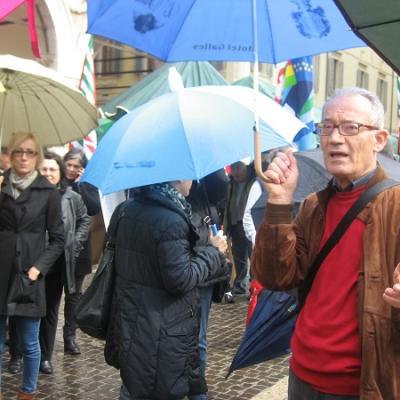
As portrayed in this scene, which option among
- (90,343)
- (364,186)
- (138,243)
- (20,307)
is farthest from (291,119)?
(90,343)

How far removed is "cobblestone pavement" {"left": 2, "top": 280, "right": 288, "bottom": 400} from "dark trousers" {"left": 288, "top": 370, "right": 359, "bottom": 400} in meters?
2.29

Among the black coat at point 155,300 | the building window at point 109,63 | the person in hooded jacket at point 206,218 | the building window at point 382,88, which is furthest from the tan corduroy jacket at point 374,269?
the building window at point 382,88

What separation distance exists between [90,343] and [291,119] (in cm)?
323

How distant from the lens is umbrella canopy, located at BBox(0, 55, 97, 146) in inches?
183

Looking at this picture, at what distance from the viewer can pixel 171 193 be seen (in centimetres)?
347

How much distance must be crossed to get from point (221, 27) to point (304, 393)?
1.90 metres

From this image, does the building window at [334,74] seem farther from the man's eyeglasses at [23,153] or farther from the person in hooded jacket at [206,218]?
the man's eyeglasses at [23,153]

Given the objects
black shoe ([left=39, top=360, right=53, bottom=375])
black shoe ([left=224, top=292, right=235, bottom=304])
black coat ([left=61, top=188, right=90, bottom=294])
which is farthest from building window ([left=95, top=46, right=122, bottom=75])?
black shoe ([left=39, top=360, right=53, bottom=375])

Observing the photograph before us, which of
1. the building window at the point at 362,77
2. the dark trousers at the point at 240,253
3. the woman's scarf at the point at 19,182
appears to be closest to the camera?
the woman's scarf at the point at 19,182

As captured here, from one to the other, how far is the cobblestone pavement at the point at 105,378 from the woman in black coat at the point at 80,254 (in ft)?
0.46

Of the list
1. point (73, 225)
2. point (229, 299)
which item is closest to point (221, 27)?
point (73, 225)

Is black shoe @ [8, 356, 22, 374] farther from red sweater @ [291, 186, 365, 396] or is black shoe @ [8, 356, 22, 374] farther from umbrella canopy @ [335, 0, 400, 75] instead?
umbrella canopy @ [335, 0, 400, 75]

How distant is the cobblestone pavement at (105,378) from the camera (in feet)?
15.4

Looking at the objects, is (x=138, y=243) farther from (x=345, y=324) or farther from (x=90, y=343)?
(x=90, y=343)
